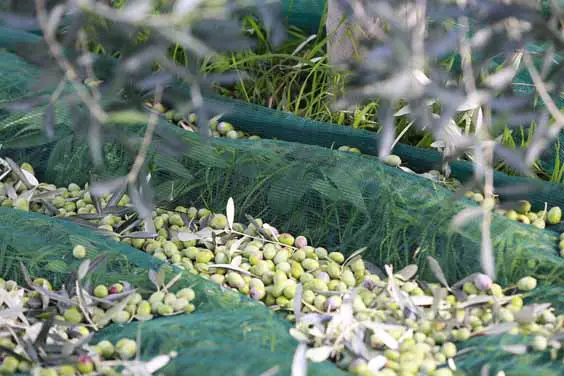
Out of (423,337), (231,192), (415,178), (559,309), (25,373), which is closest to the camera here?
(25,373)

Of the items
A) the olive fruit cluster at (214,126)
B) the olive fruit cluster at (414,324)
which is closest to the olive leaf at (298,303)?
the olive fruit cluster at (414,324)

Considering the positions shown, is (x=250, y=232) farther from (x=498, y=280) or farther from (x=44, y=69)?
(x=44, y=69)

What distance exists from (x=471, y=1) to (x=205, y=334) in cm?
70

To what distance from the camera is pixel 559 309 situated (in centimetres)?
184

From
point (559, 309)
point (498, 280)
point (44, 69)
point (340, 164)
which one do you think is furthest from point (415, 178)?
point (44, 69)

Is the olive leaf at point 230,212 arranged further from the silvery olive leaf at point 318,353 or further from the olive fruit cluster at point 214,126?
the silvery olive leaf at point 318,353

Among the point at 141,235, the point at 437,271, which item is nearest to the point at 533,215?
the point at 437,271

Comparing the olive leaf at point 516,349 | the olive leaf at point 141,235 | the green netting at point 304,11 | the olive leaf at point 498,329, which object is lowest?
the olive leaf at point 141,235

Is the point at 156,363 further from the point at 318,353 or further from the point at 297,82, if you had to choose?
the point at 297,82

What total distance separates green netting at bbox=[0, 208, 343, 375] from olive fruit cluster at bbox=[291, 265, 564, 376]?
71mm

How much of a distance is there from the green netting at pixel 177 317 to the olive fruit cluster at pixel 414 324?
0.23 ft

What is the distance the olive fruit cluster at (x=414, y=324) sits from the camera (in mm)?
1635

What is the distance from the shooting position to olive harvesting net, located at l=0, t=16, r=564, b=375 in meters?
1.62

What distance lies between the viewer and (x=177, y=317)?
1.73 metres
